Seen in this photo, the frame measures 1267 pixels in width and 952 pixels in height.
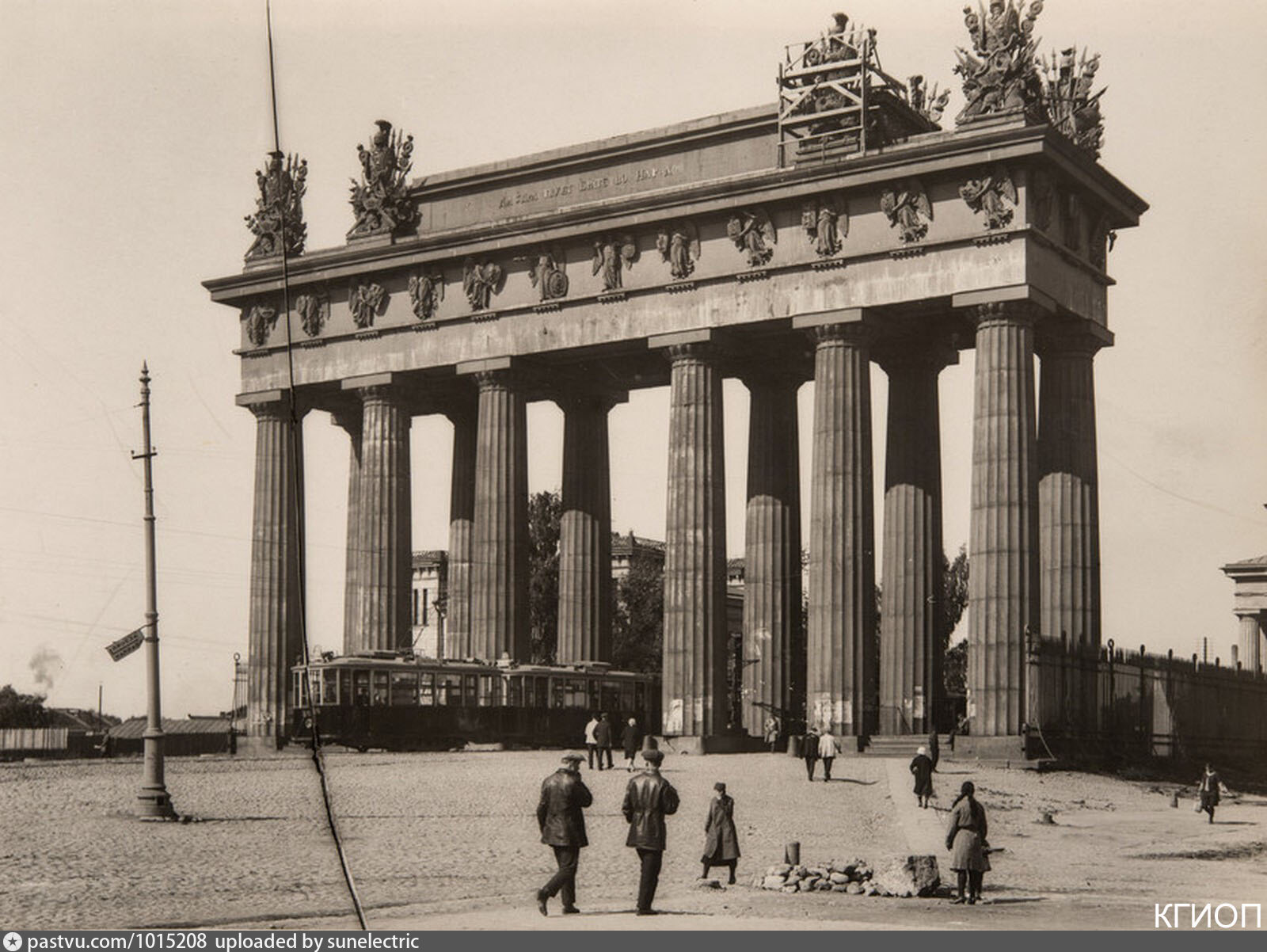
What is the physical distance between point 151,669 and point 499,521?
3246 centimetres

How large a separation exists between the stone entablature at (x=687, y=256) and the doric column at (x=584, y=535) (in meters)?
3.16

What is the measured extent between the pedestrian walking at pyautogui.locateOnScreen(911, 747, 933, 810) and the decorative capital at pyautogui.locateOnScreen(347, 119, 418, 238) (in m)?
36.4

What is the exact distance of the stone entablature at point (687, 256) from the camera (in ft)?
189

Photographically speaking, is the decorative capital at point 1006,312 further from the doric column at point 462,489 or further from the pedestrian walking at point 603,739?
the doric column at point 462,489

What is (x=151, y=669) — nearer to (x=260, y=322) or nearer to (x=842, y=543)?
(x=842, y=543)

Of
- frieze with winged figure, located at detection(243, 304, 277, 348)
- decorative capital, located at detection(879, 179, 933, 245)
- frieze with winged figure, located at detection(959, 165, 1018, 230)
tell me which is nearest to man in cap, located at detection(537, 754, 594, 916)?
frieze with winged figure, located at detection(959, 165, 1018, 230)

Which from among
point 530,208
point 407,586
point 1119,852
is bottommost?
point 1119,852

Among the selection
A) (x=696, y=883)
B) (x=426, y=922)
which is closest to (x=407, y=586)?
(x=696, y=883)

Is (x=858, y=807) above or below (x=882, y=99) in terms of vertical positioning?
below

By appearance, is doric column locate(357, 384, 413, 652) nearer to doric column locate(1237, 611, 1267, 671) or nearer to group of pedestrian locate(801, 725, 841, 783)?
group of pedestrian locate(801, 725, 841, 783)

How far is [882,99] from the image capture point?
6178 cm

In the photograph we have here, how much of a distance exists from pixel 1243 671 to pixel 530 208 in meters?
28.7

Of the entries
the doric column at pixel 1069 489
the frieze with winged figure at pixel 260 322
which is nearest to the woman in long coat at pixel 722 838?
the doric column at pixel 1069 489
